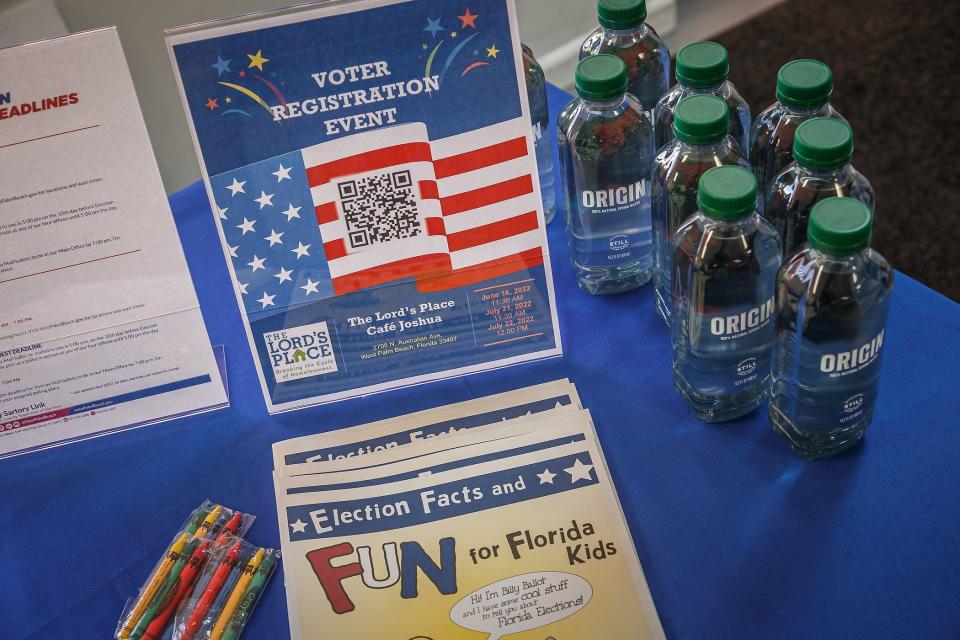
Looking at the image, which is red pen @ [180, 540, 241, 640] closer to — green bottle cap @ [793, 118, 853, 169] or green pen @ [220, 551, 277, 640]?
green pen @ [220, 551, 277, 640]

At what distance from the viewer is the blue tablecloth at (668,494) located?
3.09ft

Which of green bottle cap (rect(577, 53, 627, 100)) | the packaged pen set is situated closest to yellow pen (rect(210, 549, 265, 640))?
the packaged pen set

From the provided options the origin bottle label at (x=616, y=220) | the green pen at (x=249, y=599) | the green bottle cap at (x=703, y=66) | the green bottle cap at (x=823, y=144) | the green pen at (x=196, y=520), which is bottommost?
the green pen at (x=249, y=599)

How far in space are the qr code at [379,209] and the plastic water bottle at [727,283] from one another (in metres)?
0.31

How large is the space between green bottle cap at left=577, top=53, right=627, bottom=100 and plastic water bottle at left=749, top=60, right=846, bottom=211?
17cm

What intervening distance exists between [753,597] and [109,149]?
2.71ft

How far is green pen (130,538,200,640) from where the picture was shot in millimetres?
999

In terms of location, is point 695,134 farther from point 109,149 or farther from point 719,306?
point 109,149

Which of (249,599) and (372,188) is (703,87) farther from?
(249,599)

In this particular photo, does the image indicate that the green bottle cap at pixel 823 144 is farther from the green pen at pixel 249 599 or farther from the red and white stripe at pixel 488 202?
the green pen at pixel 249 599

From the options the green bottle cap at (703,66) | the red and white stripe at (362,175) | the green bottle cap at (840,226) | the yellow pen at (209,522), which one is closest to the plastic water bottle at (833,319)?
the green bottle cap at (840,226)

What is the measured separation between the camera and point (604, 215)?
3.99 feet

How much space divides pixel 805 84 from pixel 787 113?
0.06 metres

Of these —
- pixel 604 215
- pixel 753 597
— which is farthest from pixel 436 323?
pixel 753 597
